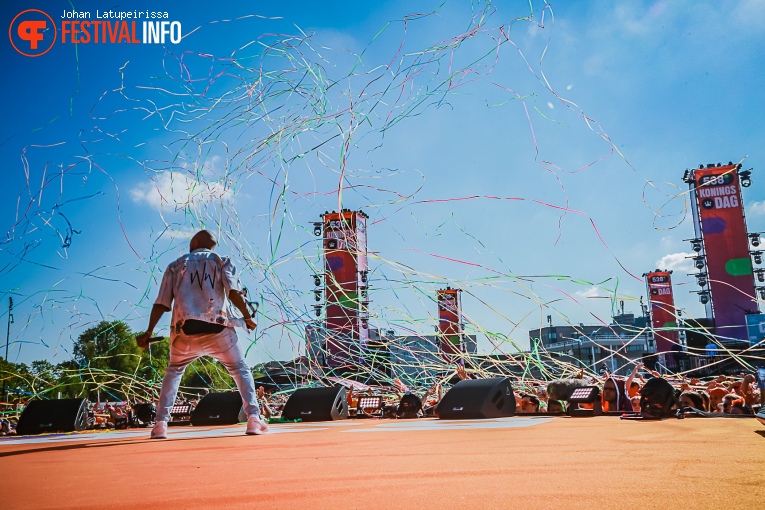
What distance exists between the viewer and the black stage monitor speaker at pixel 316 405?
7.31m

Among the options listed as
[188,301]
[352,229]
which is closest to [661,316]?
[352,229]

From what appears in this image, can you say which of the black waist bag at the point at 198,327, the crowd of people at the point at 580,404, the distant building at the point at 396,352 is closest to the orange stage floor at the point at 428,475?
the black waist bag at the point at 198,327

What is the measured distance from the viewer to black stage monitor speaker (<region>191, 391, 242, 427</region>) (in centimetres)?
708

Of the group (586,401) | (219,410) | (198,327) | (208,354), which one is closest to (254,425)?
(208,354)

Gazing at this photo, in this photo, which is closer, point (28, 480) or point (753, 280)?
point (28, 480)

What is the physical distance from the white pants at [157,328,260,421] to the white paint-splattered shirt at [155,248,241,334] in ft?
0.38

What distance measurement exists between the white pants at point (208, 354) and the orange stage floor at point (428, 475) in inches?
50.8

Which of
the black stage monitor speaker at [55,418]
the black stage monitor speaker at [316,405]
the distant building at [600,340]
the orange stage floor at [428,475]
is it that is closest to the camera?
the orange stage floor at [428,475]

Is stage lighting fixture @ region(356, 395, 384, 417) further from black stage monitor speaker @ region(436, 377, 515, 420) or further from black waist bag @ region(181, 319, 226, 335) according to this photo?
black waist bag @ region(181, 319, 226, 335)

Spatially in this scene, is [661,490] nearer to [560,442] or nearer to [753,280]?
[560,442]

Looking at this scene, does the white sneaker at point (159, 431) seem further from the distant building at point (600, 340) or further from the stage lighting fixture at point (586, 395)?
the stage lighting fixture at point (586, 395)

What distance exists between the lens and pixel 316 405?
7.37 metres

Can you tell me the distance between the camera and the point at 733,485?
5.13 ft

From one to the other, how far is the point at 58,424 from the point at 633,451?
6.59 m
